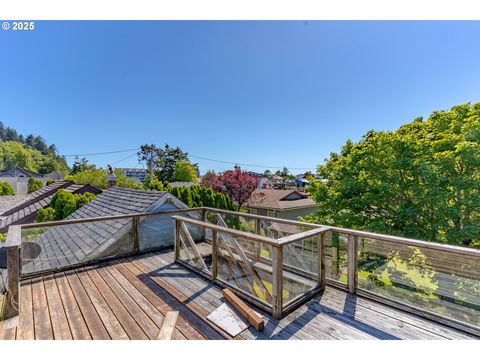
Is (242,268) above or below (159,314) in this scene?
above

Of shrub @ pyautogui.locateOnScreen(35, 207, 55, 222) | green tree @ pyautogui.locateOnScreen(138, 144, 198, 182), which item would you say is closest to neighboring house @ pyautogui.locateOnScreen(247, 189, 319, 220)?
shrub @ pyautogui.locateOnScreen(35, 207, 55, 222)

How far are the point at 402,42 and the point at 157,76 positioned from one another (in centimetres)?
944

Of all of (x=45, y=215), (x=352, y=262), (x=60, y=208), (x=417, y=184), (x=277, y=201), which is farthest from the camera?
(x=277, y=201)

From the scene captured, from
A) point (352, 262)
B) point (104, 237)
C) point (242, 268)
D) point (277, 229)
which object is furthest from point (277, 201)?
point (242, 268)

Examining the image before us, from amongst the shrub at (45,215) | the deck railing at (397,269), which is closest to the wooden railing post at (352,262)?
Result: the deck railing at (397,269)

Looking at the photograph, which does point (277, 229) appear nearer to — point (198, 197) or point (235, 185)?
point (198, 197)

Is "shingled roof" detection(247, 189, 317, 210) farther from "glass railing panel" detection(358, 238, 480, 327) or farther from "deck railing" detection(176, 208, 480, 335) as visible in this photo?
"glass railing panel" detection(358, 238, 480, 327)

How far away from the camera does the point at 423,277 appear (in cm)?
268

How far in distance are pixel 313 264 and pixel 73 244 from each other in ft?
14.4

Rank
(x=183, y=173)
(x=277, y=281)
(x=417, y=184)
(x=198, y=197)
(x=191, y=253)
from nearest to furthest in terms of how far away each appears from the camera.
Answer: (x=277, y=281) → (x=191, y=253) → (x=417, y=184) → (x=198, y=197) → (x=183, y=173)

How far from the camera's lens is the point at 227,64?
8.75 m

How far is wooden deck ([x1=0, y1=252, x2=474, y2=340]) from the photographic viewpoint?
2.27 meters
